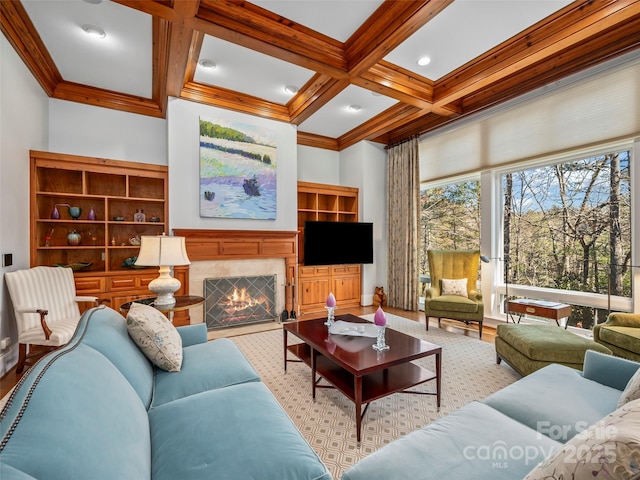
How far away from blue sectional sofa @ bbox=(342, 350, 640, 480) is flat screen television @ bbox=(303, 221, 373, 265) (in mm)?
3552

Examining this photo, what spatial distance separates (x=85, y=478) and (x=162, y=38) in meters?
3.47

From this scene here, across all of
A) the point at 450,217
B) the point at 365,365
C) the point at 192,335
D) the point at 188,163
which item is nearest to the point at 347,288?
the point at 450,217

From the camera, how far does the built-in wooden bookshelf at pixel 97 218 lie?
3.50m

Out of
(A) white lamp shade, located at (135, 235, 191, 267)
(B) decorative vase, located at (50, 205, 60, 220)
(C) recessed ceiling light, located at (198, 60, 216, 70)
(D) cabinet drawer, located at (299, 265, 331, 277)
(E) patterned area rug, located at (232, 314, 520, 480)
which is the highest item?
(C) recessed ceiling light, located at (198, 60, 216, 70)

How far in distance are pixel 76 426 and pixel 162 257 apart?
1.97 metres

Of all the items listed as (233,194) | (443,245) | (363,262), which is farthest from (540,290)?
(233,194)

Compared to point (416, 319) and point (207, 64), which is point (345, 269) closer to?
point (416, 319)

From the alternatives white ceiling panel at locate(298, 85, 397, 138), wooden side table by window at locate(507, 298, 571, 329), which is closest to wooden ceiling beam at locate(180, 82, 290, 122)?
white ceiling panel at locate(298, 85, 397, 138)

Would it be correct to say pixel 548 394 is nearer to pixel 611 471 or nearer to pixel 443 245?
pixel 611 471

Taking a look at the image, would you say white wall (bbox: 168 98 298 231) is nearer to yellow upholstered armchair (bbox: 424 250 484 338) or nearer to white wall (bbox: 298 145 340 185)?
white wall (bbox: 298 145 340 185)

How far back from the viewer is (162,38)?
2865 mm

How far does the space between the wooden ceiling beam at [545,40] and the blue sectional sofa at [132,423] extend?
151 inches

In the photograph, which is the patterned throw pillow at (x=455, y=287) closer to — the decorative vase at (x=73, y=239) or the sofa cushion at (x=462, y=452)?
the sofa cushion at (x=462, y=452)

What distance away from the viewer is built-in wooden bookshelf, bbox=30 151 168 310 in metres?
3.50
